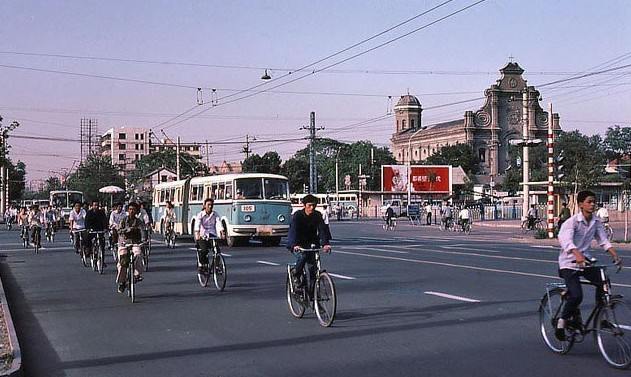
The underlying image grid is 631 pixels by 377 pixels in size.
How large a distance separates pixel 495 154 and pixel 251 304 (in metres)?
120

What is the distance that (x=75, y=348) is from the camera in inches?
392

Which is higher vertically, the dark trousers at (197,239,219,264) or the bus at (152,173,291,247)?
the bus at (152,173,291,247)

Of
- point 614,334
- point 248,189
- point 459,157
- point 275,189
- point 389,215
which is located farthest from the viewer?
point 459,157

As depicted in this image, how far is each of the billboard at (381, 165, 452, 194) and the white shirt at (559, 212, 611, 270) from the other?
83989mm

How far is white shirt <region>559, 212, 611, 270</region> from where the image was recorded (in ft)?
28.0

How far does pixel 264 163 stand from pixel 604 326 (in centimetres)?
10818

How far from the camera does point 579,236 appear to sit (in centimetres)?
859

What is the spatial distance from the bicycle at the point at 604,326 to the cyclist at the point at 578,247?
0.30ft

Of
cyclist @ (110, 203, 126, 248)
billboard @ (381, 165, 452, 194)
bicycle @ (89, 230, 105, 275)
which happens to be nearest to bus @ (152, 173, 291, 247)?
bicycle @ (89, 230, 105, 275)

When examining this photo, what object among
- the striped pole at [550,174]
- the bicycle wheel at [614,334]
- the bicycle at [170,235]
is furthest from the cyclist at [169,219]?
the bicycle wheel at [614,334]

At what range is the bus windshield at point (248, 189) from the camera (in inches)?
1212

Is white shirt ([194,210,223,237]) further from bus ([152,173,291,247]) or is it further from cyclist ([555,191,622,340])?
bus ([152,173,291,247])

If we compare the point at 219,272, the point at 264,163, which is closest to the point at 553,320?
the point at 219,272

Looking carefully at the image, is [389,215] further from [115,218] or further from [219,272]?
[219,272]
